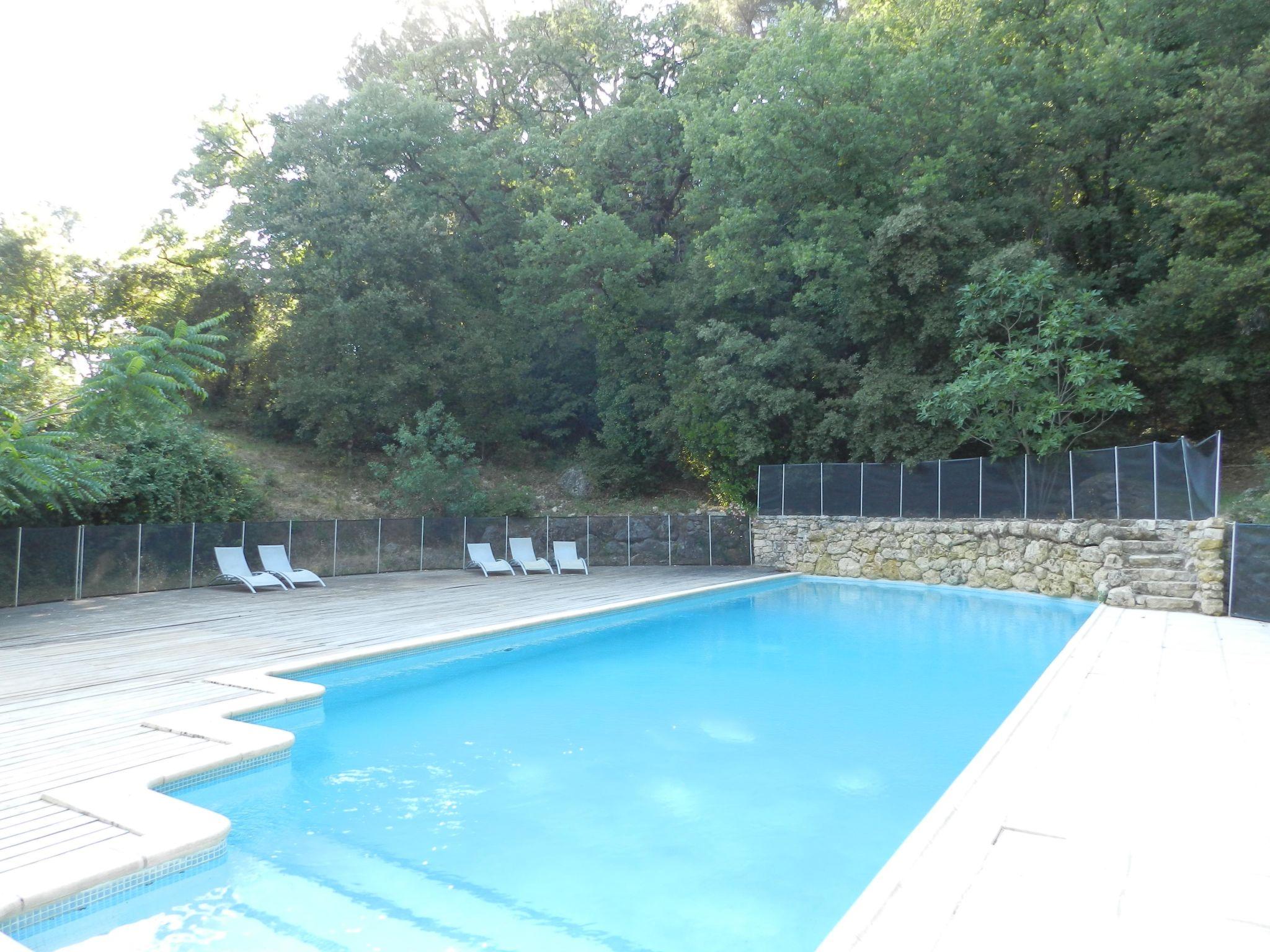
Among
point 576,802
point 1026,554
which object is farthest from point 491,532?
point 576,802

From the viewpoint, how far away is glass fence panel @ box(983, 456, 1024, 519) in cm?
1516

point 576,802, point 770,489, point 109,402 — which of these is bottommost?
point 576,802

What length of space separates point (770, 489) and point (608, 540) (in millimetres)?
3984

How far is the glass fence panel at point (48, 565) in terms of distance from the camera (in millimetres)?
11008

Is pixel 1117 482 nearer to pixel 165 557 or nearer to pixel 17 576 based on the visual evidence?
pixel 165 557

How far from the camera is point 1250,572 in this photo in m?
10.1

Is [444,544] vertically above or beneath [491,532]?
beneath

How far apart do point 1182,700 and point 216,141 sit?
2568 cm

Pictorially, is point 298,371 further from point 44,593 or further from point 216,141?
point 44,593

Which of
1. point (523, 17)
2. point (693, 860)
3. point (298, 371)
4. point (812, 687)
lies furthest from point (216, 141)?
point (693, 860)

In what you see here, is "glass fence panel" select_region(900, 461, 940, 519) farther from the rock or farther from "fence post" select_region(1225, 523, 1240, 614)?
the rock

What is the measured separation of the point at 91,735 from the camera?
16.7ft

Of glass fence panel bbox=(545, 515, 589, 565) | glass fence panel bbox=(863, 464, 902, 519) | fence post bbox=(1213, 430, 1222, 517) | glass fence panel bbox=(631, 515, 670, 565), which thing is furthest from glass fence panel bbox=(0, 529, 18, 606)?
fence post bbox=(1213, 430, 1222, 517)

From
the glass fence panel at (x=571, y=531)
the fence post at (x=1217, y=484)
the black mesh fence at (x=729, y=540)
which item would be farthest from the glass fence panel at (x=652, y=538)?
the fence post at (x=1217, y=484)
